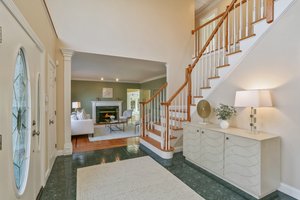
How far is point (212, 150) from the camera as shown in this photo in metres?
2.57

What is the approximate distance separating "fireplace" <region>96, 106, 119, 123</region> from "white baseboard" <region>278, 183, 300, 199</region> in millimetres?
8032

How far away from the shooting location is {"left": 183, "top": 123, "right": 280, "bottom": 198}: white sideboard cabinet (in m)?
1.93

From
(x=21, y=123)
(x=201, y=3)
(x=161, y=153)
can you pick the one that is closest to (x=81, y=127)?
(x=161, y=153)

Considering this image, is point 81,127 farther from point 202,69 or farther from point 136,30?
point 202,69

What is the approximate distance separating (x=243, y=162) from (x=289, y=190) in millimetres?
721

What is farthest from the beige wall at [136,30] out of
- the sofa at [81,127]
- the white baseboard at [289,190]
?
the white baseboard at [289,190]

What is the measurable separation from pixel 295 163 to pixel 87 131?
5.27 m

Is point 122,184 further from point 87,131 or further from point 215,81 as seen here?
point 87,131

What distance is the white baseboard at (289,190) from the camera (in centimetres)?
199

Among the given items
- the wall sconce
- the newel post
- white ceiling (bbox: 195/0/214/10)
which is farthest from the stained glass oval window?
white ceiling (bbox: 195/0/214/10)

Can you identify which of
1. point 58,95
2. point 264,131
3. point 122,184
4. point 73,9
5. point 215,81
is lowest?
point 122,184

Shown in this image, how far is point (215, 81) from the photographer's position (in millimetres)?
2959

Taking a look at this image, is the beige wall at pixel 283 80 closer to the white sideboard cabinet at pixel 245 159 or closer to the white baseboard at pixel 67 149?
the white sideboard cabinet at pixel 245 159

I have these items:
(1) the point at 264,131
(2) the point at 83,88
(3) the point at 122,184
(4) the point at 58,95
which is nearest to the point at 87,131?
(4) the point at 58,95
